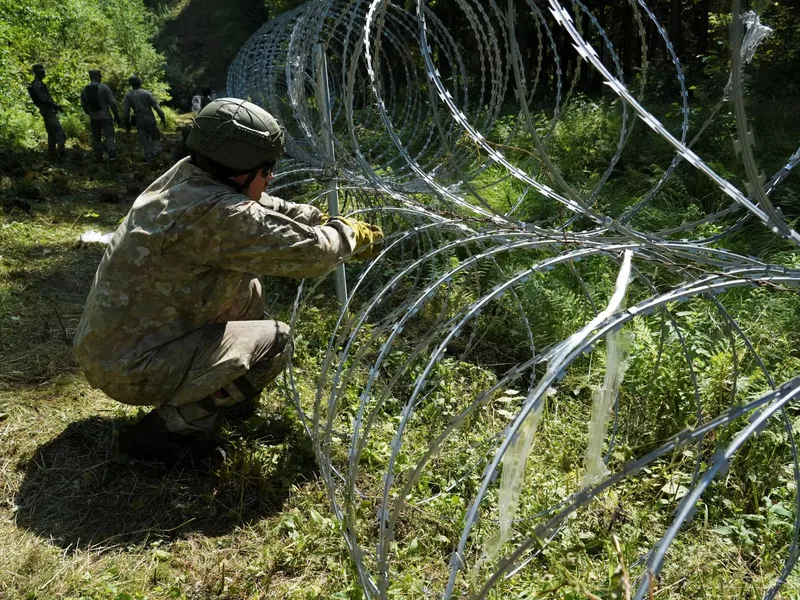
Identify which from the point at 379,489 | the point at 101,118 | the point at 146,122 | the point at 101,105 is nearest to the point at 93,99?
the point at 101,105

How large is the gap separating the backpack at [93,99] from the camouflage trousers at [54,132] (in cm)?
59

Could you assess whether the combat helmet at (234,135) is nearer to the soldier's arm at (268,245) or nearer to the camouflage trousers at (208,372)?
the soldier's arm at (268,245)

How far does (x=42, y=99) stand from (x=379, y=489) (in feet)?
36.4

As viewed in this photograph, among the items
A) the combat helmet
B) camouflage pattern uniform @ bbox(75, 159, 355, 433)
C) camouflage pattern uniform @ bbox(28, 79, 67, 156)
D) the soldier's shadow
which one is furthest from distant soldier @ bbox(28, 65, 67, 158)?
the combat helmet

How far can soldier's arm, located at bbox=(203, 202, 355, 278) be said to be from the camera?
2645 mm

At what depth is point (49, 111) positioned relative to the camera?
1120cm

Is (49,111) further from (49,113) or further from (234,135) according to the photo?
(234,135)

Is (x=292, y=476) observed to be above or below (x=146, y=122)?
below

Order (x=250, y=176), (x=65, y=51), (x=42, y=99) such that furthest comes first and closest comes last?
(x=65, y=51)
(x=42, y=99)
(x=250, y=176)

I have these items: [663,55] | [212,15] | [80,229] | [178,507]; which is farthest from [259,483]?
[212,15]

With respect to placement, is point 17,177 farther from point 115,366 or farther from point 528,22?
point 528,22

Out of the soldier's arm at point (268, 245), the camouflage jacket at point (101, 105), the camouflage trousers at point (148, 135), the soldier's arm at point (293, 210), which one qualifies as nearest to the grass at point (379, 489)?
the soldier's arm at point (268, 245)

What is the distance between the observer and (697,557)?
257 centimetres

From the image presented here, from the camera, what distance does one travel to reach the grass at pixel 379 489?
248cm
